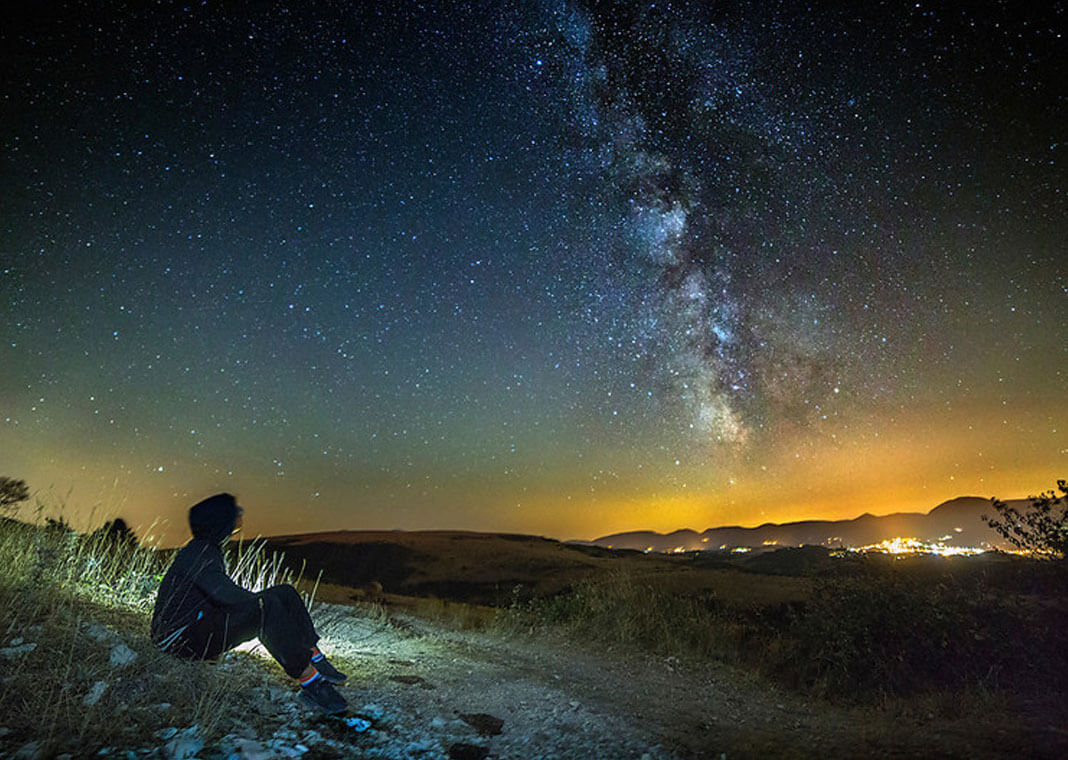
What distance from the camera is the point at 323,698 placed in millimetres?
4082

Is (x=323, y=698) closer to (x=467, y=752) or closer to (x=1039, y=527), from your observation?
(x=467, y=752)

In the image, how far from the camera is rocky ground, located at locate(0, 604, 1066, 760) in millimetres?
3598

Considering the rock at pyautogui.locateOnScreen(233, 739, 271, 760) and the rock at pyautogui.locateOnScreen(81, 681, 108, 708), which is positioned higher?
the rock at pyautogui.locateOnScreen(81, 681, 108, 708)

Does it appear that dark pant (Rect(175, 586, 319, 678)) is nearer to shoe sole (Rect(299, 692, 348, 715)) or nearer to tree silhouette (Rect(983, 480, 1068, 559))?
shoe sole (Rect(299, 692, 348, 715))

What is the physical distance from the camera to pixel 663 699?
5.91 meters

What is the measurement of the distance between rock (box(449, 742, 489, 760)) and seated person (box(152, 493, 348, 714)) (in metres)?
0.93

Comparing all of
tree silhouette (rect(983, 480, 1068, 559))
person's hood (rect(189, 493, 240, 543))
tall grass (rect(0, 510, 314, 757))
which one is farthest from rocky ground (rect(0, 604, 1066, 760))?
tree silhouette (rect(983, 480, 1068, 559))

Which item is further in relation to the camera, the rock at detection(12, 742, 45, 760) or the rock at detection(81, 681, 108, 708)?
the rock at detection(81, 681, 108, 708)

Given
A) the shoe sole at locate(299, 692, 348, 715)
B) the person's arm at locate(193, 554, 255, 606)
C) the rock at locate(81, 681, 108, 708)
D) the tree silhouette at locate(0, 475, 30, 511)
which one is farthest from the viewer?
the tree silhouette at locate(0, 475, 30, 511)

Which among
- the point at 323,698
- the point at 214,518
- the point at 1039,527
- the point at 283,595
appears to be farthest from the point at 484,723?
the point at 1039,527

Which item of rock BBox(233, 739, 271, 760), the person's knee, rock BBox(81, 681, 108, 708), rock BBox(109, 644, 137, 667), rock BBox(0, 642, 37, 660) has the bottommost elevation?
rock BBox(233, 739, 271, 760)

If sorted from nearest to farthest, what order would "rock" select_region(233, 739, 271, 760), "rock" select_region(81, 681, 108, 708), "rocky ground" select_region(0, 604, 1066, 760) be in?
1. "rock" select_region(233, 739, 271, 760)
2. "rock" select_region(81, 681, 108, 708)
3. "rocky ground" select_region(0, 604, 1066, 760)

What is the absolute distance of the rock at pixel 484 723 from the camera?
14.1 feet

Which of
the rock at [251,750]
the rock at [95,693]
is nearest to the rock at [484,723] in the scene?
the rock at [251,750]
